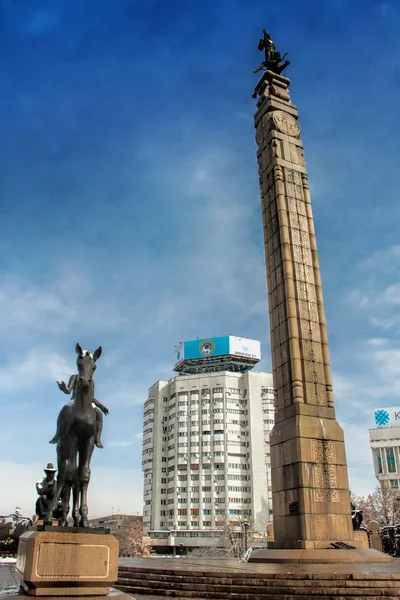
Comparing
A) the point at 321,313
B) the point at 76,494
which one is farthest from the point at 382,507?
the point at 76,494

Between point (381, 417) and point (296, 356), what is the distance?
78939mm

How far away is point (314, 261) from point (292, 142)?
6367 millimetres

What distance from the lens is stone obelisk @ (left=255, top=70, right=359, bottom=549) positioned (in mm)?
16406

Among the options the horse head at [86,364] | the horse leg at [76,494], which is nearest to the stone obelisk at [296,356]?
the horse leg at [76,494]

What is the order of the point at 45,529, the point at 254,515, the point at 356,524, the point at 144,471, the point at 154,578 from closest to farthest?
the point at 45,529
the point at 154,578
the point at 356,524
the point at 254,515
the point at 144,471

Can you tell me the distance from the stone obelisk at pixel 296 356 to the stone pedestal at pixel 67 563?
10837mm

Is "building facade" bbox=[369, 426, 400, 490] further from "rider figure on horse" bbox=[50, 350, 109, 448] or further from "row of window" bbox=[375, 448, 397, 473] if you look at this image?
"rider figure on horse" bbox=[50, 350, 109, 448]

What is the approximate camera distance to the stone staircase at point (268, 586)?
29.2 ft

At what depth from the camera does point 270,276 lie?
21.2 metres

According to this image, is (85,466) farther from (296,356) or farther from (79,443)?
(296,356)

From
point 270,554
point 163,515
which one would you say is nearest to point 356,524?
point 270,554

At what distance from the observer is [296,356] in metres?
18.8

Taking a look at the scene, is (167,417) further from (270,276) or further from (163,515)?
(270,276)

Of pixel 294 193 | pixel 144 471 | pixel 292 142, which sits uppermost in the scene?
pixel 292 142
